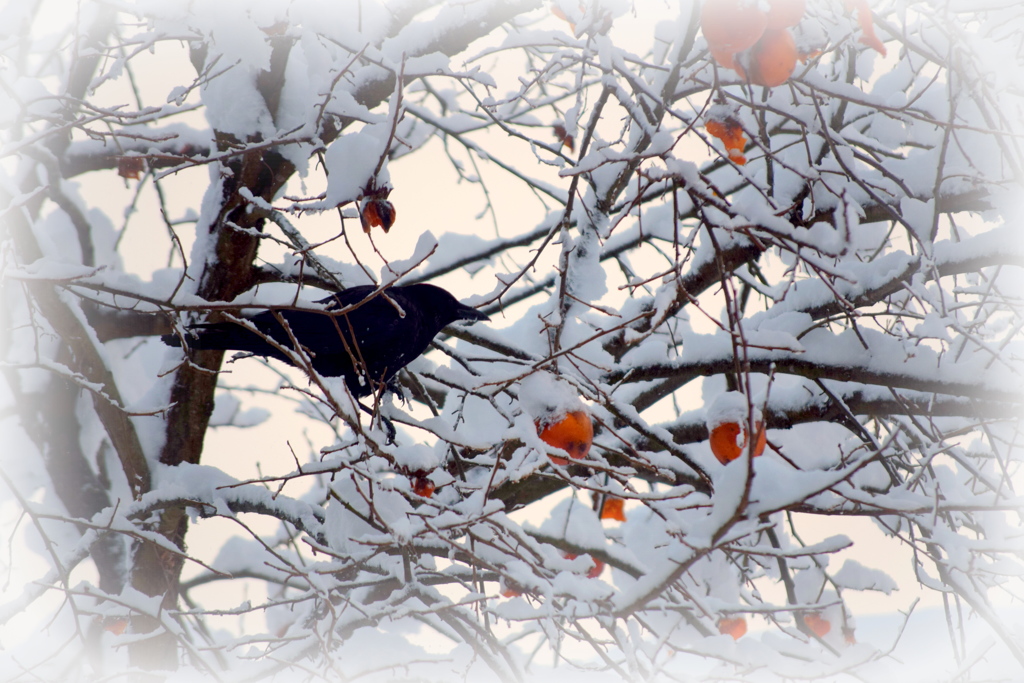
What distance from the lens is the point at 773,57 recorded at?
1670 mm

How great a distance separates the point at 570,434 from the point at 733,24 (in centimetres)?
114

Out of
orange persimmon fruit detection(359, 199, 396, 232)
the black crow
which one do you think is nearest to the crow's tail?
the black crow

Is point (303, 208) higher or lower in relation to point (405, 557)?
higher

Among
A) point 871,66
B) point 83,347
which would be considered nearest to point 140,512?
point 83,347

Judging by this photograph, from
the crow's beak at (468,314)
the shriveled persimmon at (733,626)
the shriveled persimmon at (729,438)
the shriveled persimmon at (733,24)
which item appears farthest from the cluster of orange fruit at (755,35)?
the shriveled persimmon at (733,626)

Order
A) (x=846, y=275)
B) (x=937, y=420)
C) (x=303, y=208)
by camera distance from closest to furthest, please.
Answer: (x=846, y=275), (x=303, y=208), (x=937, y=420)

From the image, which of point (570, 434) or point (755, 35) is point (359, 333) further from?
point (755, 35)

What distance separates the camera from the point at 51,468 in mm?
4621

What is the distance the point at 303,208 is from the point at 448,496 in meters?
1.21

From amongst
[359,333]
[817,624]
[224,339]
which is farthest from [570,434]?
[817,624]

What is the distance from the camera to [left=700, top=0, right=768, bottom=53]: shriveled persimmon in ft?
5.30

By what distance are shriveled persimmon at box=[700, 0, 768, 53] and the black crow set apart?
1472 millimetres

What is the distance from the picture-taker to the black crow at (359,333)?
260 cm

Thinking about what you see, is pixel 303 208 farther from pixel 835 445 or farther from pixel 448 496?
pixel 835 445
